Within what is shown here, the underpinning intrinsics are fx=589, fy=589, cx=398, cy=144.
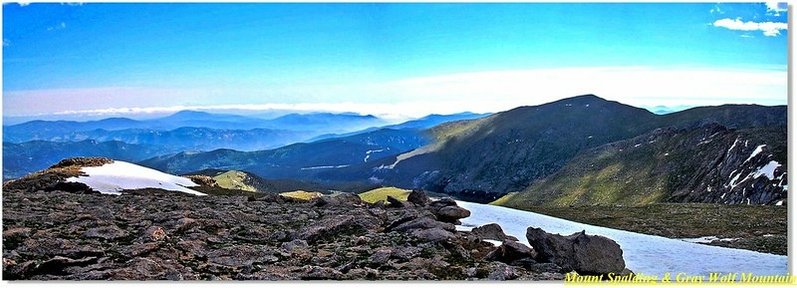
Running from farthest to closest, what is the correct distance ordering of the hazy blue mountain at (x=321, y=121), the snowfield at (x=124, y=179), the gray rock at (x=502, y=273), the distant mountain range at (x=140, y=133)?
the snowfield at (x=124, y=179), the hazy blue mountain at (x=321, y=121), the distant mountain range at (x=140, y=133), the gray rock at (x=502, y=273)

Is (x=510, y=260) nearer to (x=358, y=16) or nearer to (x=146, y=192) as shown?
(x=358, y=16)

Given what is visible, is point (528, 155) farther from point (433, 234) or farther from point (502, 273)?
point (502, 273)

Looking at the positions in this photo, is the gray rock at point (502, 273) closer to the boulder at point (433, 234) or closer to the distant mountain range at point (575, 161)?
the boulder at point (433, 234)

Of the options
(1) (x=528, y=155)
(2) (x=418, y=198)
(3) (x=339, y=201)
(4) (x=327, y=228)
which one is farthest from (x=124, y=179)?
(1) (x=528, y=155)

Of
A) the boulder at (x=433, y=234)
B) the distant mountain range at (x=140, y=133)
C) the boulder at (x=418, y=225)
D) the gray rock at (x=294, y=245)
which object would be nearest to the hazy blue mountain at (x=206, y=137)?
the distant mountain range at (x=140, y=133)

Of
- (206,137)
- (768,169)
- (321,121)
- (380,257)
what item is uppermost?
(321,121)

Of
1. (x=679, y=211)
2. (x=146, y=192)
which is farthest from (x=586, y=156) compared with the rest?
(x=146, y=192)
